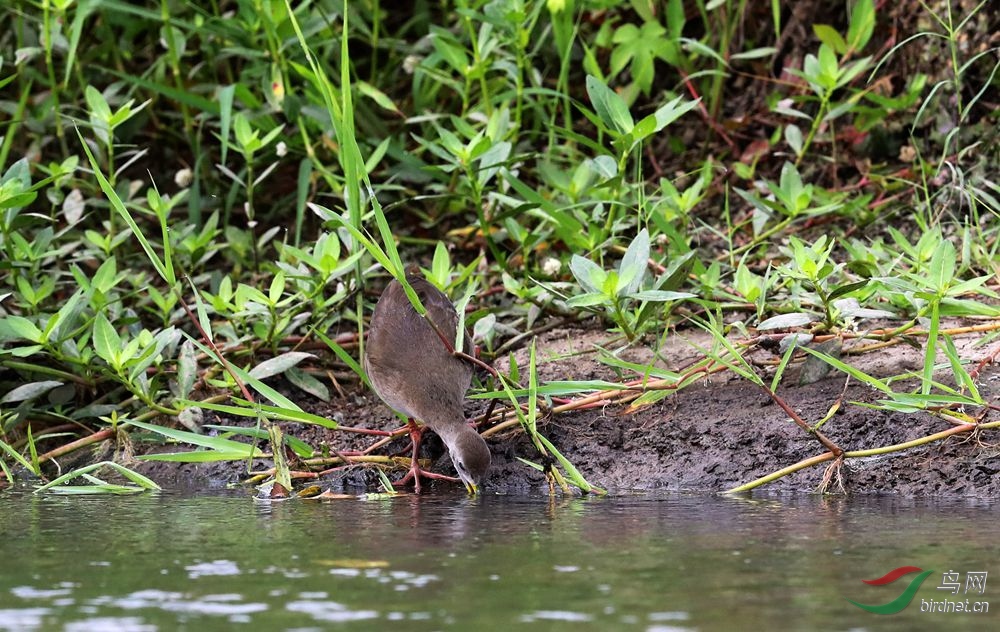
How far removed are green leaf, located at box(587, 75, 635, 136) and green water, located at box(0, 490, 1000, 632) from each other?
143cm

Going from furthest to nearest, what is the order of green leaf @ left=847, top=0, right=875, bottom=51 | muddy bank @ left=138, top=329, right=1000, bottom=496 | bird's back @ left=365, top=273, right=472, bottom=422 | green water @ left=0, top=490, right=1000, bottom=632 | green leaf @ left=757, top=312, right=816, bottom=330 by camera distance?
green leaf @ left=847, top=0, right=875, bottom=51 → bird's back @ left=365, top=273, right=472, bottom=422 → green leaf @ left=757, top=312, right=816, bottom=330 → muddy bank @ left=138, top=329, right=1000, bottom=496 → green water @ left=0, top=490, right=1000, bottom=632

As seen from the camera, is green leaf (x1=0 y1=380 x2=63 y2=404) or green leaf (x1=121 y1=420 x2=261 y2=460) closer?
green leaf (x1=121 y1=420 x2=261 y2=460)

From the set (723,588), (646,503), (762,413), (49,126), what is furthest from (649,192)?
(723,588)

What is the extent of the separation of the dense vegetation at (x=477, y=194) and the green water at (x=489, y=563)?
438 mm

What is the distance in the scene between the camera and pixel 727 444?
3801mm

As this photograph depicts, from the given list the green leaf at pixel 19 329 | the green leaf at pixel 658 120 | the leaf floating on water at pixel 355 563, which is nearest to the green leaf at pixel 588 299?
the green leaf at pixel 658 120

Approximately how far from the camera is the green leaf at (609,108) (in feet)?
14.2

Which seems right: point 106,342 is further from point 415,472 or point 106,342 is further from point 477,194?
point 477,194

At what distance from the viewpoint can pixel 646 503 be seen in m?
3.36

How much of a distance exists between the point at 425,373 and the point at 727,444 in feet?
3.12

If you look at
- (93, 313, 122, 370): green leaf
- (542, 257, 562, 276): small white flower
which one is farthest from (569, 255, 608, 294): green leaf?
(93, 313, 122, 370): green leaf

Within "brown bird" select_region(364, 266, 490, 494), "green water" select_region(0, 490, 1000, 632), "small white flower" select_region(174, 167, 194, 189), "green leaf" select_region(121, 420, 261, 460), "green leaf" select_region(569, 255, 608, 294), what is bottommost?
"green water" select_region(0, 490, 1000, 632)

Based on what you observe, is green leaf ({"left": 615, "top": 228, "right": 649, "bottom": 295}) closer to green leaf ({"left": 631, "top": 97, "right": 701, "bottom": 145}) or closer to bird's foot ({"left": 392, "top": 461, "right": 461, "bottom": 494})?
green leaf ({"left": 631, "top": 97, "right": 701, "bottom": 145})

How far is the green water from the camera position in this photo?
6.68ft
